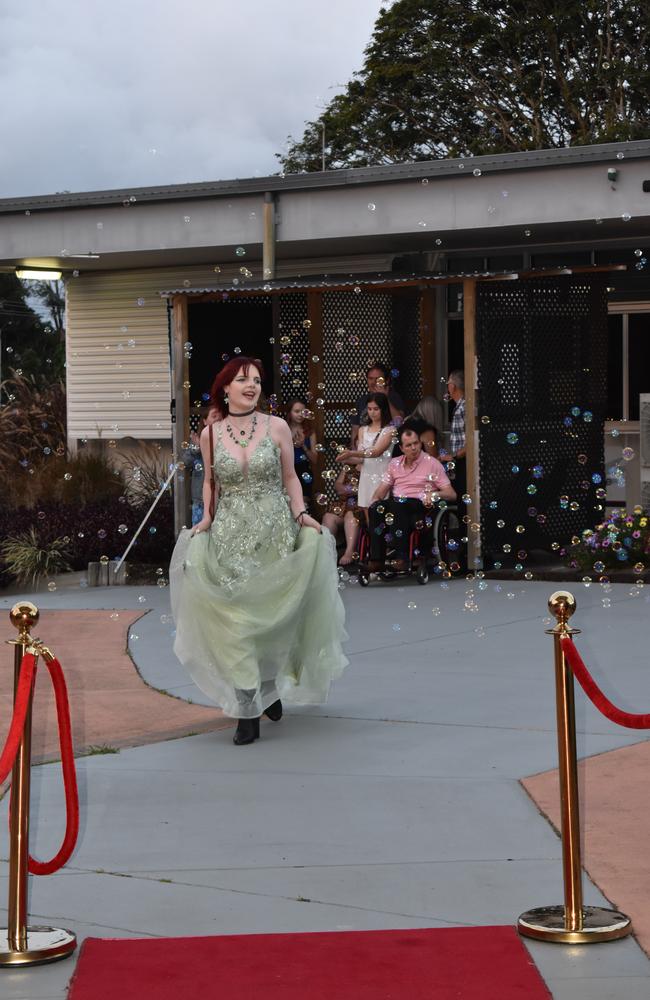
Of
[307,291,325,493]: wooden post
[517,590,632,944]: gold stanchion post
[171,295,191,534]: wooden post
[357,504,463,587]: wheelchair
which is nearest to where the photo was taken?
[517,590,632,944]: gold stanchion post

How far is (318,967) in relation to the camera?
A: 4.70 metres

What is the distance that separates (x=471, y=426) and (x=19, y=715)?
415 inches

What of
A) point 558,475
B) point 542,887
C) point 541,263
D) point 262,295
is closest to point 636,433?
point 541,263

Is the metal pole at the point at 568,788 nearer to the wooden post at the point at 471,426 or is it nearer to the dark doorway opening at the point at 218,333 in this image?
the wooden post at the point at 471,426

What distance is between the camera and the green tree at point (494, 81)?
3791cm

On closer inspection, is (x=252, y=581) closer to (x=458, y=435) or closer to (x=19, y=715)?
(x=19, y=715)

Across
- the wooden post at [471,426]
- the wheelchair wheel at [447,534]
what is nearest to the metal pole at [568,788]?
the wheelchair wheel at [447,534]

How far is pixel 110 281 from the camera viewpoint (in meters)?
22.3

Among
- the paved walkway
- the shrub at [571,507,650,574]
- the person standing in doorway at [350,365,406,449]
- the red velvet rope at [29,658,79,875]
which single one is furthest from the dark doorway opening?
the red velvet rope at [29,658,79,875]

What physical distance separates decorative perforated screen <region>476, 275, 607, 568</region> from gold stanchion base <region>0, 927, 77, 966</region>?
10167 millimetres

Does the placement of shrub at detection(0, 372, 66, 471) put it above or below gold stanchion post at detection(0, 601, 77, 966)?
above

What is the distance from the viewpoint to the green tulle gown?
799cm

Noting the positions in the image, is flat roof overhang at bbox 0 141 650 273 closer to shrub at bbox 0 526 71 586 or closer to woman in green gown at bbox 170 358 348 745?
shrub at bbox 0 526 71 586

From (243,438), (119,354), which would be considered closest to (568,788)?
(243,438)
